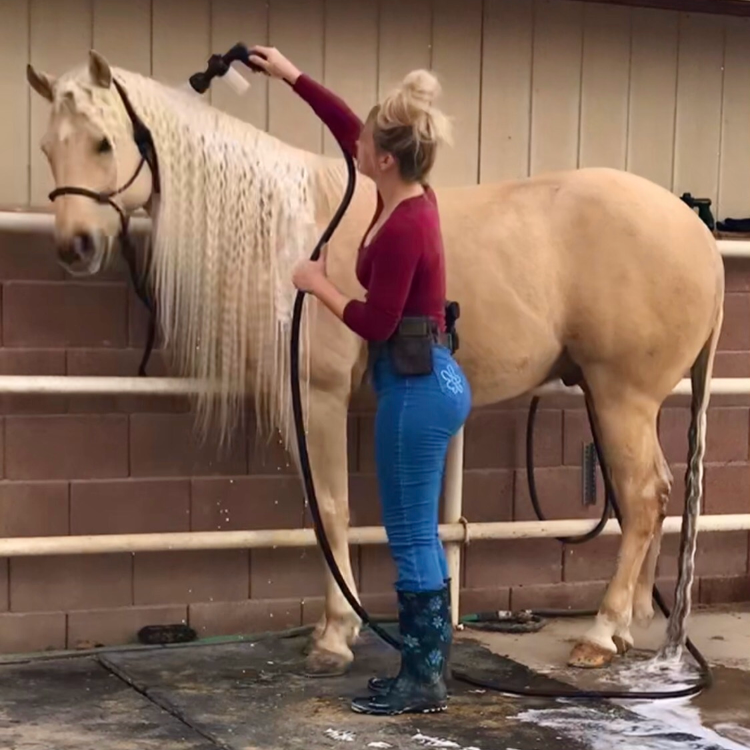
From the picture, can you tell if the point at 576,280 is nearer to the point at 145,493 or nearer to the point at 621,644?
the point at 621,644

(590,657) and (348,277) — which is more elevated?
(348,277)

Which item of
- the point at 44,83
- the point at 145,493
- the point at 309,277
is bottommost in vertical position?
the point at 145,493

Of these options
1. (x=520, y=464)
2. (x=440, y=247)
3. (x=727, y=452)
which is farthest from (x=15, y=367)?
(x=727, y=452)

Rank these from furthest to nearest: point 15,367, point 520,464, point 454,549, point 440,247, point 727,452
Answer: point 727,452 < point 520,464 < point 454,549 < point 15,367 < point 440,247

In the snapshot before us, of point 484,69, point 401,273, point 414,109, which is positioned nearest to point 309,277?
point 401,273

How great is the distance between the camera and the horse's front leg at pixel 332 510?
3.11m

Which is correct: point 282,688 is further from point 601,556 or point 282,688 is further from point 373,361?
point 601,556

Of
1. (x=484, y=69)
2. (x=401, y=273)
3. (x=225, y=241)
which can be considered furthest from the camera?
(x=484, y=69)

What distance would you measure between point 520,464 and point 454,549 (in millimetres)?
Answer: 412

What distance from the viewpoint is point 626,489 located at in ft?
11.0

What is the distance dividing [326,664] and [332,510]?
0.39 metres

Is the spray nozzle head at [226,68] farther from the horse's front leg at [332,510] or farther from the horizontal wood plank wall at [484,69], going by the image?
the horse's front leg at [332,510]

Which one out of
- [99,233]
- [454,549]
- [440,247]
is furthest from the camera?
[454,549]

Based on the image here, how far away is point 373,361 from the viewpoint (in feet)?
9.07
